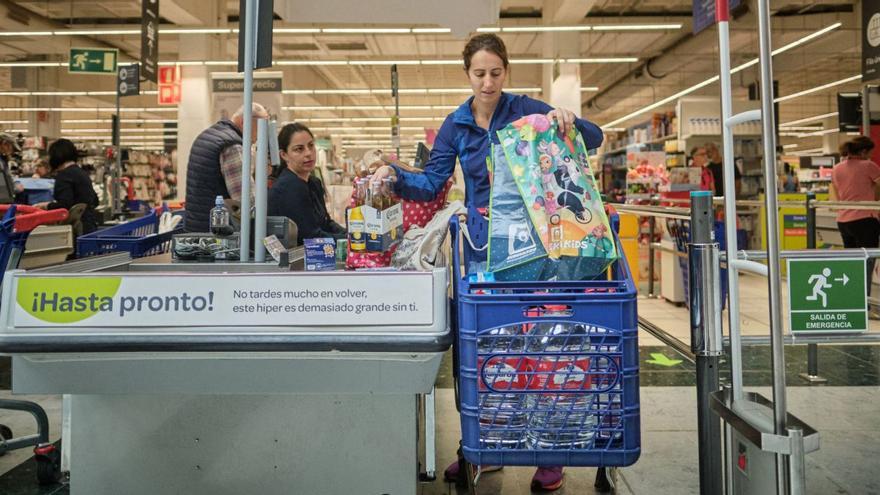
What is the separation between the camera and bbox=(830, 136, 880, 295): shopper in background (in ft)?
21.9

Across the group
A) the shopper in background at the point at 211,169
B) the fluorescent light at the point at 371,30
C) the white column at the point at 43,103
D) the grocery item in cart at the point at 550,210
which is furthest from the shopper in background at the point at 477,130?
the white column at the point at 43,103

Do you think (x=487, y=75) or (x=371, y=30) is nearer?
(x=487, y=75)

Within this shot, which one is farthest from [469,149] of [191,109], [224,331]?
[191,109]

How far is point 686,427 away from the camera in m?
3.27

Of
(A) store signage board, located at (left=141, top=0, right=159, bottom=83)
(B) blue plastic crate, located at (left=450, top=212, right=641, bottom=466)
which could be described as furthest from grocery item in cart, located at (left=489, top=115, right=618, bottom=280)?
(A) store signage board, located at (left=141, top=0, right=159, bottom=83)

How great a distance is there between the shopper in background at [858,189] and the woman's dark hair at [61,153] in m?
7.21

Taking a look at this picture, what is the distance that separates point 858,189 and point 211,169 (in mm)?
6249

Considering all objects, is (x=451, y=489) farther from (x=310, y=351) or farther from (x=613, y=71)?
(x=613, y=71)

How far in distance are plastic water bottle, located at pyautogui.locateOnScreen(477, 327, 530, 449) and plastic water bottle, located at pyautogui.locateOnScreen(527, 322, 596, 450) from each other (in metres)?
0.03

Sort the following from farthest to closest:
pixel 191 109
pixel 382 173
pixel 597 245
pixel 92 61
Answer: pixel 191 109 < pixel 92 61 < pixel 382 173 < pixel 597 245

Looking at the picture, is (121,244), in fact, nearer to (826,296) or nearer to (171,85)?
(826,296)

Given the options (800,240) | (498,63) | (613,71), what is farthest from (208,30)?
(613,71)

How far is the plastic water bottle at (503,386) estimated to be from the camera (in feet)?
5.21

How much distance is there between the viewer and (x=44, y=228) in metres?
6.01
